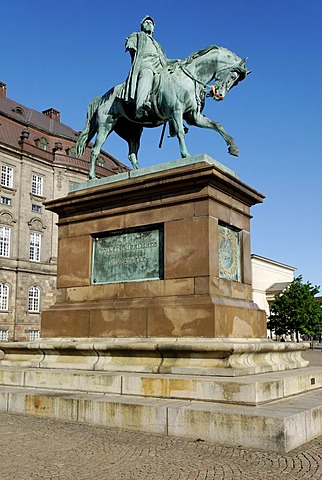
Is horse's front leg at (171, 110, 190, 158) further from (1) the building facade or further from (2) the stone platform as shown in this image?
(1) the building facade

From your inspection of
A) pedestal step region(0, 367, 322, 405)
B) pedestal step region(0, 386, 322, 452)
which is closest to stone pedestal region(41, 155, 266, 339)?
pedestal step region(0, 367, 322, 405)

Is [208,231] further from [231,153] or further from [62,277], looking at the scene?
[62,277]

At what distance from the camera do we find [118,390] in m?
7.43

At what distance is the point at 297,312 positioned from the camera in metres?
60.8

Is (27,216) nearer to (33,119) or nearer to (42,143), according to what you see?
(42,143)

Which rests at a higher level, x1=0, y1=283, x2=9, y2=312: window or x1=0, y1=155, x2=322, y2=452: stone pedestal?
x1=0, y1=283, x2=9, y2=312: window

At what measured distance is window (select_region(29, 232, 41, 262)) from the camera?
5281 cm

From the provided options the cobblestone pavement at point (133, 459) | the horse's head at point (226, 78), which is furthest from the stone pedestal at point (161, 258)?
the cobblestone pavement at point (133, 459)

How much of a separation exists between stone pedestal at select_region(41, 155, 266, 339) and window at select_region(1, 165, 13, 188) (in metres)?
43.5

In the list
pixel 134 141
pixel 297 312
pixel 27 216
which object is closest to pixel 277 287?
pixel 297 312

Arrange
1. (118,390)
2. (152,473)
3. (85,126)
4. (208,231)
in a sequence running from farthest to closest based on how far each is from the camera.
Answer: (85,126) < (208,231) < (118,390) < (152,473)

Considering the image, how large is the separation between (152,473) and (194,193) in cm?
517

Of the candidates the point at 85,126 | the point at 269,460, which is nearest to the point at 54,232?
the point at 85,126

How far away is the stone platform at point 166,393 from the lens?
572cm
